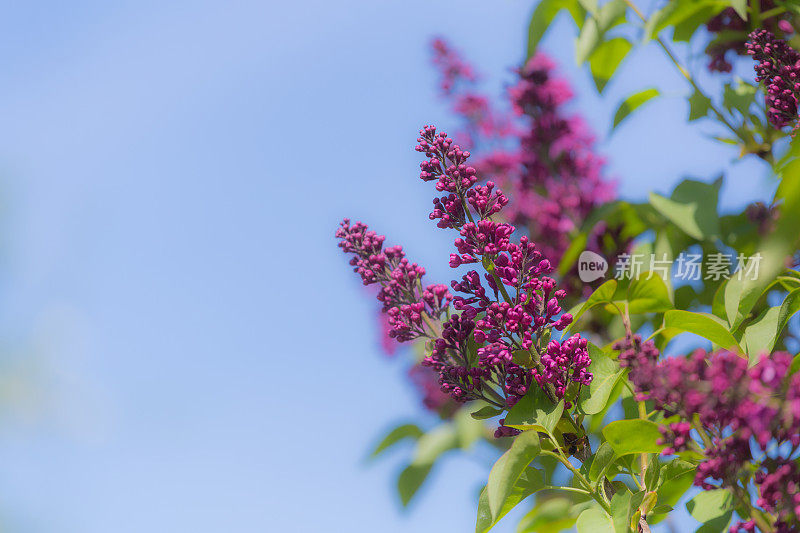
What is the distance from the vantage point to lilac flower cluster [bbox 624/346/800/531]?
1.00 m

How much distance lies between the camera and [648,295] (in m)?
1.79

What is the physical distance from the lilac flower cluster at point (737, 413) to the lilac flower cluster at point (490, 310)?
0.22 metres

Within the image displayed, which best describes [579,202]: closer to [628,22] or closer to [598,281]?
[598,281]

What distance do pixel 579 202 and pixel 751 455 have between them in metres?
1.74

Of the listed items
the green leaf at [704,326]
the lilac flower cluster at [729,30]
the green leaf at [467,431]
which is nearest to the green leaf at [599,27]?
the lilac flower cluster at [729,30]

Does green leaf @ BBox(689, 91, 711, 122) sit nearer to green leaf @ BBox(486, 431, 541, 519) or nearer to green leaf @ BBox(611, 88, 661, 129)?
green leaf @ BBox(611, 88, 661, 129)

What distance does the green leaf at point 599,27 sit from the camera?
7.41 feet

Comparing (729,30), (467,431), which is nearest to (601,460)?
(467,431)

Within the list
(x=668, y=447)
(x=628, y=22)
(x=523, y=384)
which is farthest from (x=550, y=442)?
(x=628, y=22)

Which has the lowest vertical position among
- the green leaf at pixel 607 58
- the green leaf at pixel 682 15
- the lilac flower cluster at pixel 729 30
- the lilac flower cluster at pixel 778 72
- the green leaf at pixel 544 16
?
the lilac flower cluster at pixel 778 72

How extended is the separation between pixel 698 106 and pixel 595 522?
4.65 ft

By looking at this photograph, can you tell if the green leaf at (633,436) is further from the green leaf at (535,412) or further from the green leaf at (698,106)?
the green leaf at (698,106)

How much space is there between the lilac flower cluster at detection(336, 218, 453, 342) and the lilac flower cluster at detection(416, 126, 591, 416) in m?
0.06
